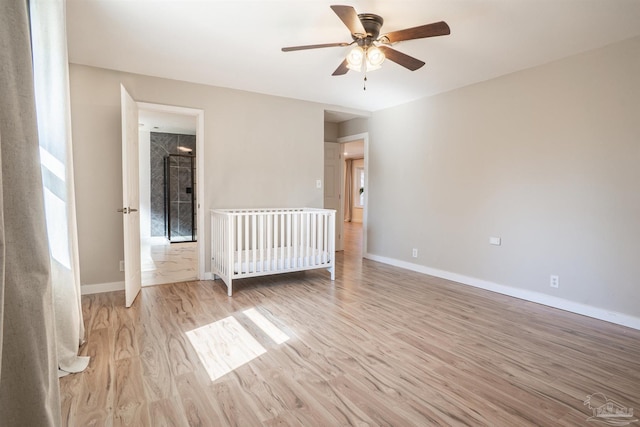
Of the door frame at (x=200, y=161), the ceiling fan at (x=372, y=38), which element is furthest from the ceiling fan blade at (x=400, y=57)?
the door frame at (x=200, y=161)

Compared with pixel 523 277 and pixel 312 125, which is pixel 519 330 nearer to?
pixel 523 277

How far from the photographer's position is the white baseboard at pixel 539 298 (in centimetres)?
294

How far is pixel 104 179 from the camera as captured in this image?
367cm

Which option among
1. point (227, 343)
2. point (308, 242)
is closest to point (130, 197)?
point (227, 343)

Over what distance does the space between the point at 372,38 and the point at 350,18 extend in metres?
0.40

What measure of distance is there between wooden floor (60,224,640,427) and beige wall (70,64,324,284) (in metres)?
0.79

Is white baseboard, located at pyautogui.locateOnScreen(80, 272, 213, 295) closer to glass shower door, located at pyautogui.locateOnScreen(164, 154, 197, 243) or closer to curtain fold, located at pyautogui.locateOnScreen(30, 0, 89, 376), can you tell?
curtain fold, located at pyautogui.locateOnScreen(30, 0, 89, 376)

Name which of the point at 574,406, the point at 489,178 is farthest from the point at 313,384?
the point at 489,178

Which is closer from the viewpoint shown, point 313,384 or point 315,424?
point 315,424

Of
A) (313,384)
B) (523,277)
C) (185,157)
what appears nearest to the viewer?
(313,384)

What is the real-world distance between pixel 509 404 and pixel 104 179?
4108 millimetres

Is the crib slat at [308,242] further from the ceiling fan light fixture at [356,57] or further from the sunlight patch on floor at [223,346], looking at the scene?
the ceiling fan light fixture at [356,57]

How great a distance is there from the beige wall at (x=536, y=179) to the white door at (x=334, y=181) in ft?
5.32

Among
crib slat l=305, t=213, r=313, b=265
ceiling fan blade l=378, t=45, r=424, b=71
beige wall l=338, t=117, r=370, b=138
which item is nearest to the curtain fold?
ceiling fan blade l=378, t=45, r=424, b=71
